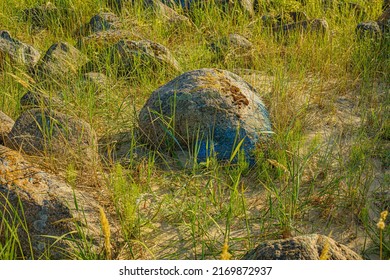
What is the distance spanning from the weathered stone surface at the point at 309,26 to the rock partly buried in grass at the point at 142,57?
5.03 ft

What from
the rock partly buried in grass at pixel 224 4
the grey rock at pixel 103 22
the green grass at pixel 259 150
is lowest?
the green grass at pixel 259 150

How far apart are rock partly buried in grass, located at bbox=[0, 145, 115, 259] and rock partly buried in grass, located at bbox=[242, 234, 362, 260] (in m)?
0.96

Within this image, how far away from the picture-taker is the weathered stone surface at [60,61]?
17.7 feet

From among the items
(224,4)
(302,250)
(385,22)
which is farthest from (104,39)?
→ (302,250)

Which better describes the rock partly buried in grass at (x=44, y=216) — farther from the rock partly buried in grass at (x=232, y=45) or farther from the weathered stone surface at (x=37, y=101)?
the rock partly buried in grass at (x=232, y=45)

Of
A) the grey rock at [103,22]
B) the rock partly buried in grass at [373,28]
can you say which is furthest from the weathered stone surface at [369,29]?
the grey rock at [103,22]

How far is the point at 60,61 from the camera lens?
18.0 feet

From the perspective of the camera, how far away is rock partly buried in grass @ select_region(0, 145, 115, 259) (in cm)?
310

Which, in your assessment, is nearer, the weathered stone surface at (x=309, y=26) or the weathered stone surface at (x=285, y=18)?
the weathered stone surface at (x=309, y=26)

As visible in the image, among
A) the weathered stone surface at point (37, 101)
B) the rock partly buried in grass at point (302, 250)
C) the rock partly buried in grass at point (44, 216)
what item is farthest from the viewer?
the weathered stone surface at point (37, 101)

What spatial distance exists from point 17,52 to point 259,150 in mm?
3004

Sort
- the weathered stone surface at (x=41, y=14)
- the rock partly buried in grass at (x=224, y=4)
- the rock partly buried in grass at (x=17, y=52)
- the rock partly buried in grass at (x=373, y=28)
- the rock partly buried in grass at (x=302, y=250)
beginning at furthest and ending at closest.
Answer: the rock partly buried in grass at (x=224, y=4) < the weathered stone surface at (x=41, y=14) < the rock partly buried in grass at (x=373, y=28) < the rock partly buried in grass at (x=17, y=52) < the rock partly buried in grass at (x=302, y=250)

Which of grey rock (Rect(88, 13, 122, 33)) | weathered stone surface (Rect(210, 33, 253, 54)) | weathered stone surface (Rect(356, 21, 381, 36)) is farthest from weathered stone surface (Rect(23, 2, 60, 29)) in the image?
weathered stone surface (Rect(356, 21, 381, 36))

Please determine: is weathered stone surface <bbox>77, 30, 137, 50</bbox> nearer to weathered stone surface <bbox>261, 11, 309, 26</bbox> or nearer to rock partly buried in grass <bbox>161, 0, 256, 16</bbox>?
rock partly buried in grass <bbox>161, 0, 256, 16</bbox>
